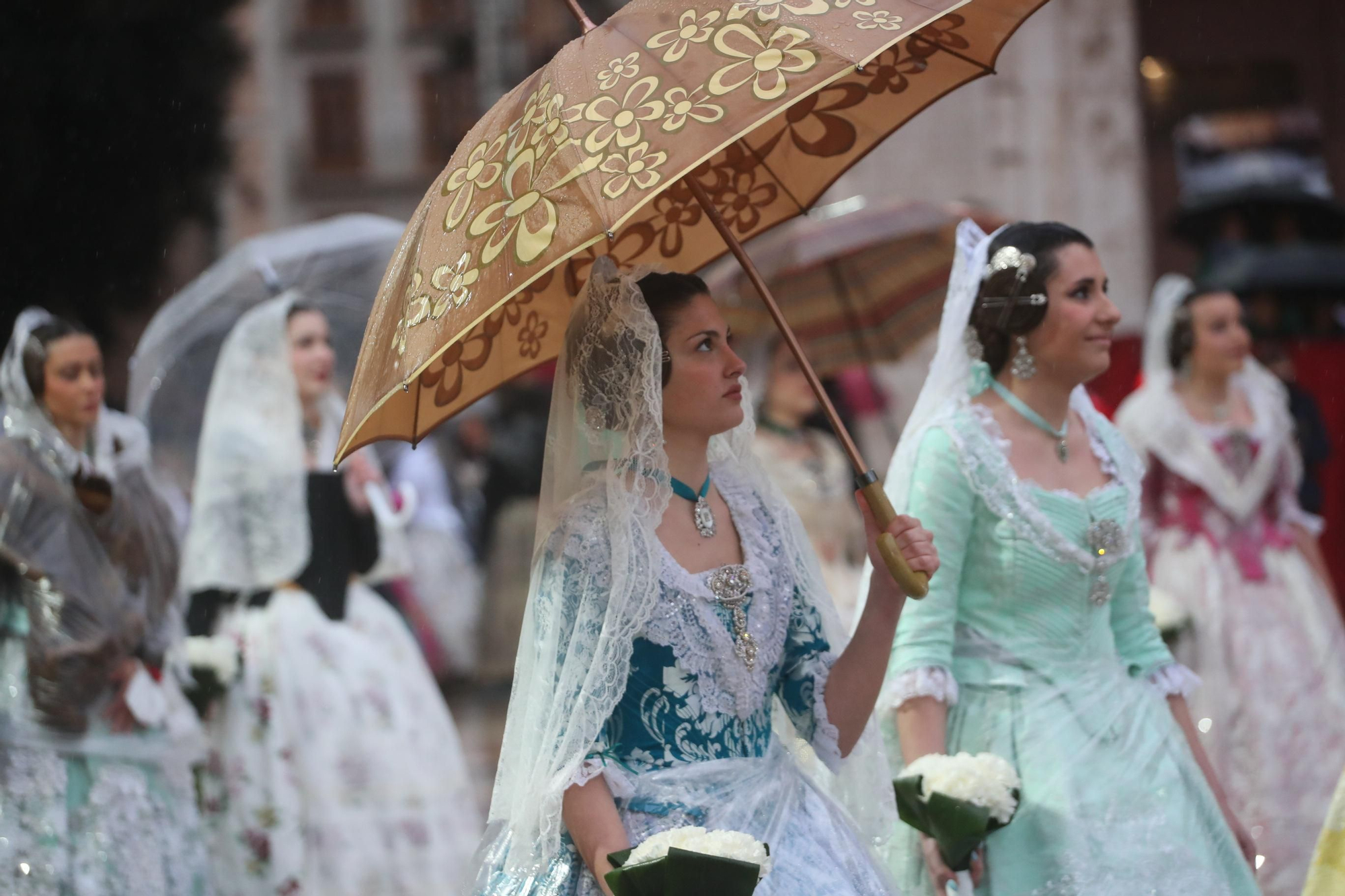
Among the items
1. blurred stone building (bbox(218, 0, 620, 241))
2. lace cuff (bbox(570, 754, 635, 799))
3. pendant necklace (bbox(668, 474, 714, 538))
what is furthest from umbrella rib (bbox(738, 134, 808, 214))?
blurred stone building (bbox(218, 0, 620, 241))

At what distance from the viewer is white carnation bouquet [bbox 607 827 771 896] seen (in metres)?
2.83

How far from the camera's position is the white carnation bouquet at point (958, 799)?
355 cm

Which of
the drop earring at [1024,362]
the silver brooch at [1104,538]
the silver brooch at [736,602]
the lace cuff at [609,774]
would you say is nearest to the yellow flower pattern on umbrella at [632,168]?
the silver brooch at [736,602]

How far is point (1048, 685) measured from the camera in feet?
13.2

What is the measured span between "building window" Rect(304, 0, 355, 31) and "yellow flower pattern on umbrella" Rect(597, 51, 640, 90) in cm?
3209

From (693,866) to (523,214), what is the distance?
110cm

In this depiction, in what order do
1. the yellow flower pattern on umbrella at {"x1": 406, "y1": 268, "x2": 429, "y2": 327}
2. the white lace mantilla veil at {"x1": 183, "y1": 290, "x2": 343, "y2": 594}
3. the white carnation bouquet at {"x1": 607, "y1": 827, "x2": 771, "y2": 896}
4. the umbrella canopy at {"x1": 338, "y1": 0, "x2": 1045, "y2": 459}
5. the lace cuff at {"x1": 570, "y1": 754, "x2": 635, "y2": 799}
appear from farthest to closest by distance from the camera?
the white lace mantilla veil at {"x1": 183, "y1": 290, "x2": 343, "y2": 594} → the lace cuff at {"x1": 570, "y1": 754, "x2": 635, "y2": 799} → the yellow flower pattern on umbrella at {"x1": 406, "y1": 268, "x2": 429, "y2": 327} → the umbrella canopy at {"x1": 338, "y1": 0, "x2": 1045, "y2": 459} → the white carnation bouquet at {"x1": 607, "y1": 827, "x2": 771, "y2": 896}

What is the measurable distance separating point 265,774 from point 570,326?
11.6 ft

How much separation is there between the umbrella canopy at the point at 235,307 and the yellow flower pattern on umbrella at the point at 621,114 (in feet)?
12.6

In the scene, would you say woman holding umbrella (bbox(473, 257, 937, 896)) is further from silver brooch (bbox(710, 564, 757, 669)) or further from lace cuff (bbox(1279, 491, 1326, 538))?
lace cuff (bbox(1279, 491, 1326, 538))

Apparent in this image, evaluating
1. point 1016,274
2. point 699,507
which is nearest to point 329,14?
point 1016,274

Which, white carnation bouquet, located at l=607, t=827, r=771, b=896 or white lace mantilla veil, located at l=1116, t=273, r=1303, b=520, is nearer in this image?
white carnation bouquet, located at l=607, t=827, r=771, b=896

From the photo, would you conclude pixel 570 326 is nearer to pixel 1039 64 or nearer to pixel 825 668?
pixel 825 668

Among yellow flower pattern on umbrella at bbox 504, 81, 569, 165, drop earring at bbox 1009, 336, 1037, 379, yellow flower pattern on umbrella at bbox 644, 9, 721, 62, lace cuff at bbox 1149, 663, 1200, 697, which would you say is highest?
yellow flower pattern on umbrella at bbox 644, 9, 721, 62
